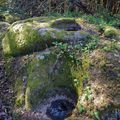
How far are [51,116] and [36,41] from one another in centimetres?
→ 179

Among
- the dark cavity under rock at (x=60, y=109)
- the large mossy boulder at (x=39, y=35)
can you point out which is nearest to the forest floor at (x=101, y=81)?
the dark cavity under rock at (x=60, y=109)

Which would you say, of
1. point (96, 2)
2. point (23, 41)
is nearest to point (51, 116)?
point (23, 41)

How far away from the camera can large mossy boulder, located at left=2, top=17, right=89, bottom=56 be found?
639 cm

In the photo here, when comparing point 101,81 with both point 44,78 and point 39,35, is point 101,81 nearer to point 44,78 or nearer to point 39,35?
point 44,78

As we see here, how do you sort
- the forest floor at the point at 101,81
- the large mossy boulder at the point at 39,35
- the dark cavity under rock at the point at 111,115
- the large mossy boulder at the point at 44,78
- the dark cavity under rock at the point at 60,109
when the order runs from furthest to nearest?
the large mossy boulder at the point at 39,35
the large mossy boulder at the point at 44,78
the dark cavity under rock at the point at 60,109
the forest floor at the point at 101,81
the dark cavity under rock at the point at 111,115

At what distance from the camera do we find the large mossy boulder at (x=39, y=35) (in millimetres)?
6391

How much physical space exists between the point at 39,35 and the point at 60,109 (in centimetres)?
182

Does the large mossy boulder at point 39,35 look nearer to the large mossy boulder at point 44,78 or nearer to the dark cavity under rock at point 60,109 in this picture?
the large mossy boulder at point 44,78

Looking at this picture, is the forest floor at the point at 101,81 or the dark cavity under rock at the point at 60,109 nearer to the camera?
the forest floor at the point at 101,81

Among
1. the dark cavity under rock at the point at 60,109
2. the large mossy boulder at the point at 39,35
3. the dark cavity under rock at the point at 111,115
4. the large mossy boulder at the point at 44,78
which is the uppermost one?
the large mossy boulder at the point at 39,35

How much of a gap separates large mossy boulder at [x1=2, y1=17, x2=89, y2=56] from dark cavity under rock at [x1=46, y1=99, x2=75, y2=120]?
4.61 ft

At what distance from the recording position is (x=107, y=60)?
5699 millimetres

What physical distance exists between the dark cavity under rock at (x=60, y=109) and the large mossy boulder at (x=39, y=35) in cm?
141

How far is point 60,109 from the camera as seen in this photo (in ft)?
17.7
